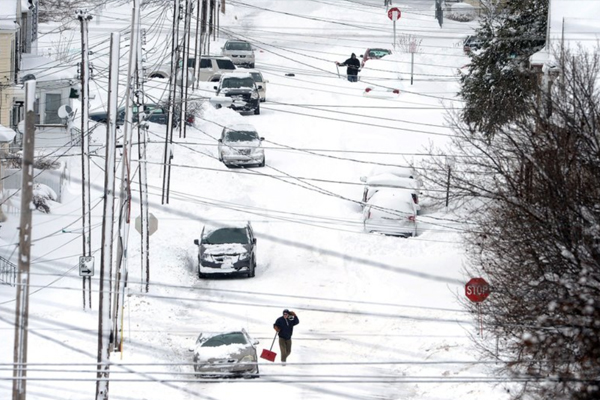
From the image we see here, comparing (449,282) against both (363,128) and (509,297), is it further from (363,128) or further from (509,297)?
(363,128)

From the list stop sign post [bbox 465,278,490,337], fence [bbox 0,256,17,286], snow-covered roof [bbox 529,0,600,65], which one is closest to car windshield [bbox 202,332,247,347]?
stop sign post [bbox 465,278,490,337]

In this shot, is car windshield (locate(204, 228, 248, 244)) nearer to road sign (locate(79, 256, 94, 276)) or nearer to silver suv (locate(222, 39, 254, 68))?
road sign (locate(79, 256, 94, 276))

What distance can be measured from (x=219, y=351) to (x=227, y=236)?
7.78 m

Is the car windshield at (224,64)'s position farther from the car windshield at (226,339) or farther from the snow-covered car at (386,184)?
the car windshield at (226,339)

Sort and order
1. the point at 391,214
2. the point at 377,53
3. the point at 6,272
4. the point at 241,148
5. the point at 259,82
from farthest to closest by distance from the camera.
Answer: the point at 377,53 → the point at 259,82 → the point at 241,148 → the point at 391,214 → the point at 6,272

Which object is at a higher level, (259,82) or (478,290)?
(478,290)

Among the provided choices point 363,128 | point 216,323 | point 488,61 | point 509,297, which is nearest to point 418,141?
point 363,128

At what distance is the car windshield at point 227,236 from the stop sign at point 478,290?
11794 mm

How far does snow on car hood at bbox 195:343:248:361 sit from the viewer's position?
2362 cm

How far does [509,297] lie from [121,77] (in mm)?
39918

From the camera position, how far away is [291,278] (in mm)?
30734

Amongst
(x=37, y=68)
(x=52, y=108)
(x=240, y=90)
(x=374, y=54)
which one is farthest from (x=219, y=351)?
(x=374, y=54)

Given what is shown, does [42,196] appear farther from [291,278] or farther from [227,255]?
[291,278]

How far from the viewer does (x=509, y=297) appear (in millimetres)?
18797
